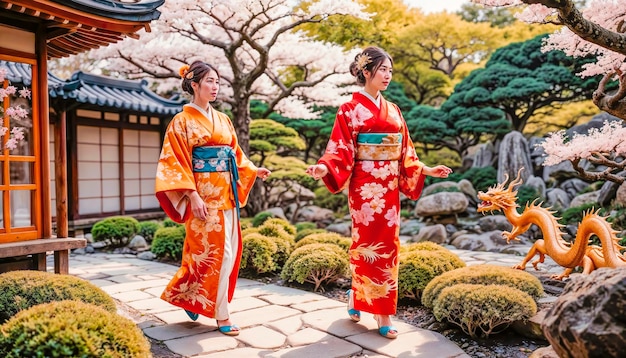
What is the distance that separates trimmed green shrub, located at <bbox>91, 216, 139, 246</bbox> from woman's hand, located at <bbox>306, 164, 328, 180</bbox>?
6775 millimetres

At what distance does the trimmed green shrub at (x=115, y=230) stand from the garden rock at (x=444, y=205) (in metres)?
6.19

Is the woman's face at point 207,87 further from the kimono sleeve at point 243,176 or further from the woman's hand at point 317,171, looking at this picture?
the woman's hand at point 317,171

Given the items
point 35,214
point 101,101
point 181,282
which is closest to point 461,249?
point 181,282

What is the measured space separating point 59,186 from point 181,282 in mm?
2164

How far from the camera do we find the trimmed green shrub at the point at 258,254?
618 centimetres

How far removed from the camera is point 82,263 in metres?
7.82

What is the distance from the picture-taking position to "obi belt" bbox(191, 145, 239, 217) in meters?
4.03

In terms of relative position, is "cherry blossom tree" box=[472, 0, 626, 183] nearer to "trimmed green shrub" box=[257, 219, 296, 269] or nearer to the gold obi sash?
the gold obi sash

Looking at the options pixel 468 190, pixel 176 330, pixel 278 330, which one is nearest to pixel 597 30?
pixel 278 330

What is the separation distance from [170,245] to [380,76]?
495cm

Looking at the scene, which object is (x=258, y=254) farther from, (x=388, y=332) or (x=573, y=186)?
(x=573, y=186)

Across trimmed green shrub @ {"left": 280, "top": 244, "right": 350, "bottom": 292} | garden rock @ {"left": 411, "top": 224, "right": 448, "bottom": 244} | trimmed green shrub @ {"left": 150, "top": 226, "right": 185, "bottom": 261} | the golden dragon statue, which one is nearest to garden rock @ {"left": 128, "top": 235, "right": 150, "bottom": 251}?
trimmed green shrub @ {"left": 150, "top": 226, "right": 185, "bottom": 261}

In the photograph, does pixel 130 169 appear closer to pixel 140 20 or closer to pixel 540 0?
pixel 140 20

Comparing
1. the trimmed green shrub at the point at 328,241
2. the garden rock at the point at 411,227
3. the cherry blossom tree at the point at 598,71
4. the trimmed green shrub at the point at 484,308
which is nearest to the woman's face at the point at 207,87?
the trimmed green shrub at the point at 484,308
